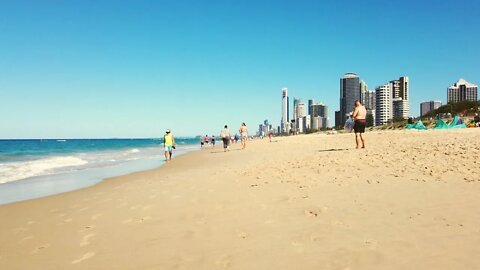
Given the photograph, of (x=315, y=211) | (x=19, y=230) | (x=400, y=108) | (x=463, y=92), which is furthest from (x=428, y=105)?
(x=19, y=230)

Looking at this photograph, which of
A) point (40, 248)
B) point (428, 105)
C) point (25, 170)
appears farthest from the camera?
point (428, 105)

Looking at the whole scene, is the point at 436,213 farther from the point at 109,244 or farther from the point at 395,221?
the point at 109,244

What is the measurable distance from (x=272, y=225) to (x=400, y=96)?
170 m

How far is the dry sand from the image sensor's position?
11.6ft

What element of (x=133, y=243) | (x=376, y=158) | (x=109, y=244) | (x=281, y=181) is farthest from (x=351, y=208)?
(x=376, y=158)

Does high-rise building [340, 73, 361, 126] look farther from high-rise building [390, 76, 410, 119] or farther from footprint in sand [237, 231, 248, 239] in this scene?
footprint in sand [237, 231, 248, 239]

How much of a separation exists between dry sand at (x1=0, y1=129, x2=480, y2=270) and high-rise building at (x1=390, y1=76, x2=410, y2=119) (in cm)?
15062

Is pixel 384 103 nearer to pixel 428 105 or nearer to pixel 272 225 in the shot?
pixel 428 105

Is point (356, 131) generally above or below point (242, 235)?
above

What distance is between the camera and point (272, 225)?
4.65m

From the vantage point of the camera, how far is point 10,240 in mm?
4941

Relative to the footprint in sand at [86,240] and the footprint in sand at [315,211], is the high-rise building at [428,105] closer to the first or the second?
the footprint in sand at [315,211]

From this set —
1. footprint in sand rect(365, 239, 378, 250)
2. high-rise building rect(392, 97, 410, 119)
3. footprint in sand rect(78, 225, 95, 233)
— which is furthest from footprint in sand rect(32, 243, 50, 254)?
high-rise building rect(392, 97, 410, 119)

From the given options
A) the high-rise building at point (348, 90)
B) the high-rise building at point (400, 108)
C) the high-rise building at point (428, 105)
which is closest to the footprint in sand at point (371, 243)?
the high-rise building at point (400, 108)
